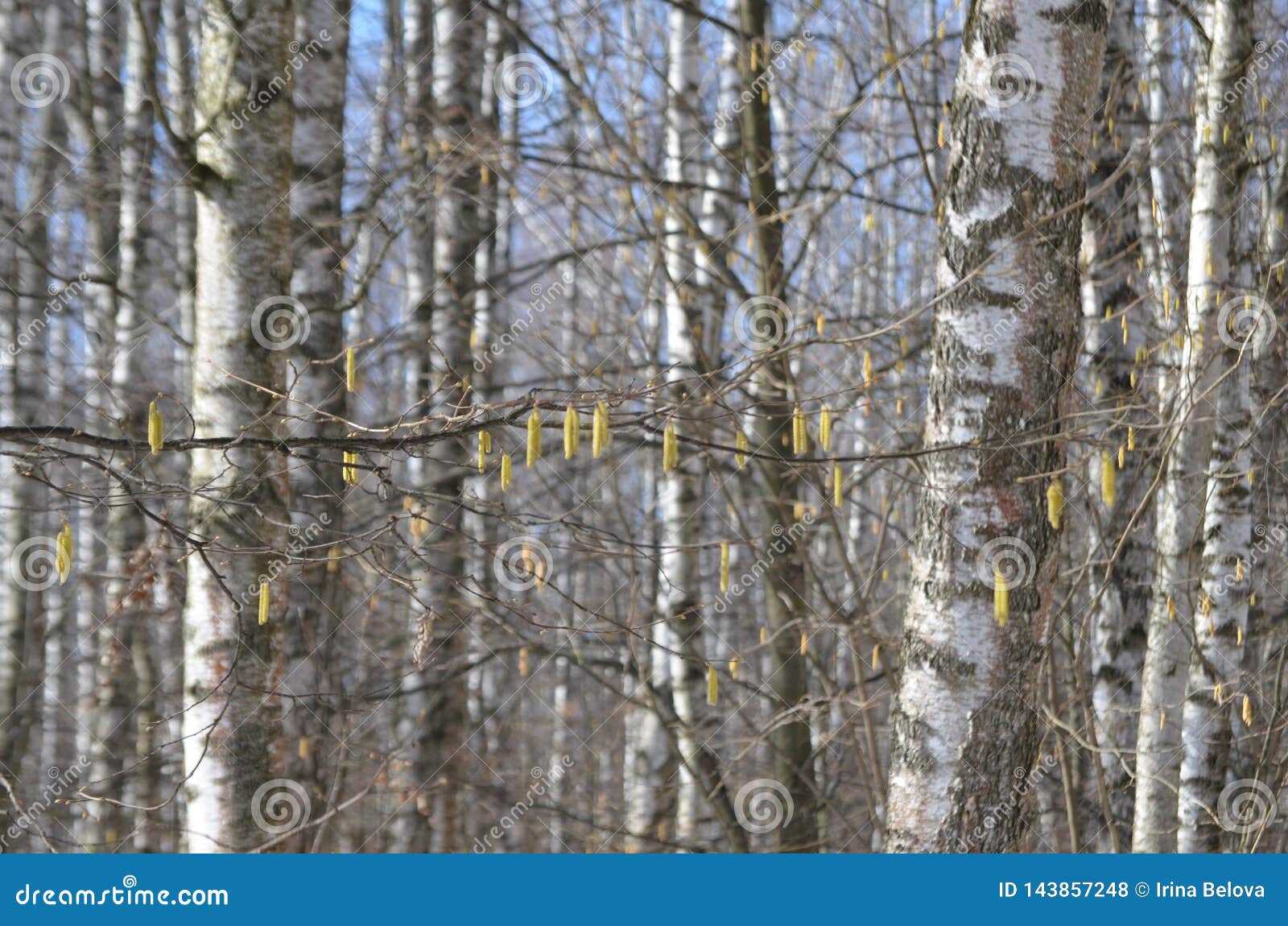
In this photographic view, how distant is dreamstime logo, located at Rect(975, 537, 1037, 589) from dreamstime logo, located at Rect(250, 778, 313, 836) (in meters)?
2.35

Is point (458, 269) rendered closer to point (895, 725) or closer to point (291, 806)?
point (291, 806)

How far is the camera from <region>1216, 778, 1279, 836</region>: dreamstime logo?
4562mm

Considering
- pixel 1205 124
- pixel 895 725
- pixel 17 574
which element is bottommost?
pixel 895 725

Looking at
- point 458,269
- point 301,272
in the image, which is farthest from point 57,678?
point 301,272

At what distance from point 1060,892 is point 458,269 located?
4754 millimetres

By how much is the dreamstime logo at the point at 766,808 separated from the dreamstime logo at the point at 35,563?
4.20 meters

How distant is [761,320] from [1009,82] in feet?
7.86

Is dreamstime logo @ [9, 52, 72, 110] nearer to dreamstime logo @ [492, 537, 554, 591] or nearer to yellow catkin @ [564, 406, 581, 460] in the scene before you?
dreamstime logo @ [492, 537, 554, 591]

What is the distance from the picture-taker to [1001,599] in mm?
3107

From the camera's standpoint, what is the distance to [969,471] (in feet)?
10.5

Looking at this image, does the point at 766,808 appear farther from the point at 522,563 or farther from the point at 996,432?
the point at 996,432

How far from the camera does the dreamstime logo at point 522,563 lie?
10.1 feet
